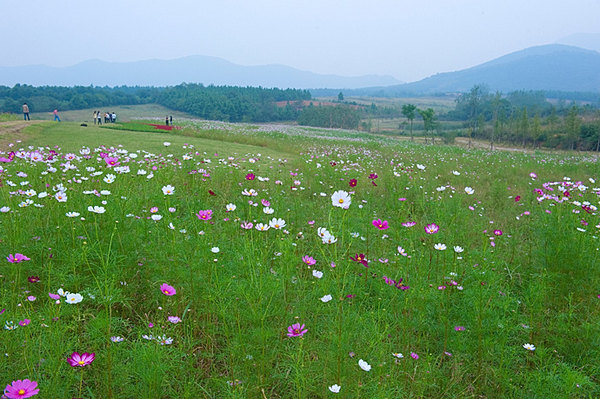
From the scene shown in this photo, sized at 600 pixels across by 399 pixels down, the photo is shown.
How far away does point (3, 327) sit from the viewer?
173cm

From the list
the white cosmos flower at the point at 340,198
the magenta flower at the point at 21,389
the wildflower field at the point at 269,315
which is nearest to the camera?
the magenta flower at the point at 21,389

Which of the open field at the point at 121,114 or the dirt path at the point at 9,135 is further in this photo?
the open field at the point at 121,114

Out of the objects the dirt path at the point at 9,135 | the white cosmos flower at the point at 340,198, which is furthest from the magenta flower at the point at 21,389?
the dirt path at the point at 9,135

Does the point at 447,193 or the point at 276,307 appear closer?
the point at 276,307

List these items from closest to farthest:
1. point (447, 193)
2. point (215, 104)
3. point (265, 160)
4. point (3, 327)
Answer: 1. point (3, 327)
2. point (447, 193)
3. point (265, 160)
4. point (215, 104)

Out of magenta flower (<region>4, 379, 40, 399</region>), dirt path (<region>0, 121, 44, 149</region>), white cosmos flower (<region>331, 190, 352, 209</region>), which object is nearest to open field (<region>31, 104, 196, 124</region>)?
dirt path (<region>0, 121, 44, 149</region>)

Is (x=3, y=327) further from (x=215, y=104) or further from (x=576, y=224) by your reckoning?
(x=215, y=104)

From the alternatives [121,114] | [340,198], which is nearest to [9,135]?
[340,198]

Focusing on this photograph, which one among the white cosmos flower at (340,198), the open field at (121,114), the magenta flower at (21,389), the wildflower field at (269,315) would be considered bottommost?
the wildflower field at (269,315)

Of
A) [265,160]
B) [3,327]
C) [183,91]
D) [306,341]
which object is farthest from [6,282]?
[183,91]

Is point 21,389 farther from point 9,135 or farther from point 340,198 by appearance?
point 9,135

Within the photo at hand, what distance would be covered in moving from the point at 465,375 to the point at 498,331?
401 mm

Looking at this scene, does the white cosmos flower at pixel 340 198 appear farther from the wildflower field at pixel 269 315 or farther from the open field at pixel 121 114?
the open field at pixel 121 114

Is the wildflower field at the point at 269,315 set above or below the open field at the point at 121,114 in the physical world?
below
